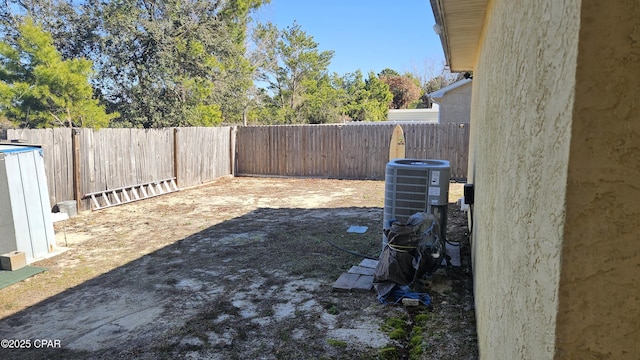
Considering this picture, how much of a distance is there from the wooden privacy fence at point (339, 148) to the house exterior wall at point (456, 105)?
3310 millimetres

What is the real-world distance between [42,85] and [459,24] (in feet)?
37.2

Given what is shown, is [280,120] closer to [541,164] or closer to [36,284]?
[36,284]

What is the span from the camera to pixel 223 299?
404cm

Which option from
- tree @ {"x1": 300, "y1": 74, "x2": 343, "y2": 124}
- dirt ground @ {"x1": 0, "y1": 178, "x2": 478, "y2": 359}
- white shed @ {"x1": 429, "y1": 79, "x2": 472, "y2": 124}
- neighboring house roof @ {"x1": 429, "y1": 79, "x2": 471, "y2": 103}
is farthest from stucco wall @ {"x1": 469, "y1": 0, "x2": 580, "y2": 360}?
tree @ {"x1": 300, "y1": 74, "x2": 343, "y2": 124}

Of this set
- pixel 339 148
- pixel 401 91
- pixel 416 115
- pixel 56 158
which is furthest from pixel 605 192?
pixel 401 91

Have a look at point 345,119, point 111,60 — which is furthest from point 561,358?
point 345,119

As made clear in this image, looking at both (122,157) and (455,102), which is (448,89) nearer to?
(455,102)

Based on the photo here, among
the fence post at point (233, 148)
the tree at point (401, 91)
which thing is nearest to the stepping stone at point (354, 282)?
the fence post at point (233, 148)

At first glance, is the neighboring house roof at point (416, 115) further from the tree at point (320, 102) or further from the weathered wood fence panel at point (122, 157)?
the weathered wood fence panel at point (122, 157)

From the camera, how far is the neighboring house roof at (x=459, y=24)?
368 centimetres

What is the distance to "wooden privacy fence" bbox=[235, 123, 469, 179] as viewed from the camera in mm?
12125

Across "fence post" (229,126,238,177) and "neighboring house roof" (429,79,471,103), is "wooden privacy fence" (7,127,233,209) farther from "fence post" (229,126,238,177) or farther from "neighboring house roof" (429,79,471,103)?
"neighboring house roof" (429,79,471,103)

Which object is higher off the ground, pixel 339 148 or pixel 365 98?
pixel 365 98

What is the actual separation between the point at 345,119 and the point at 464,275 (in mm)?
26097
